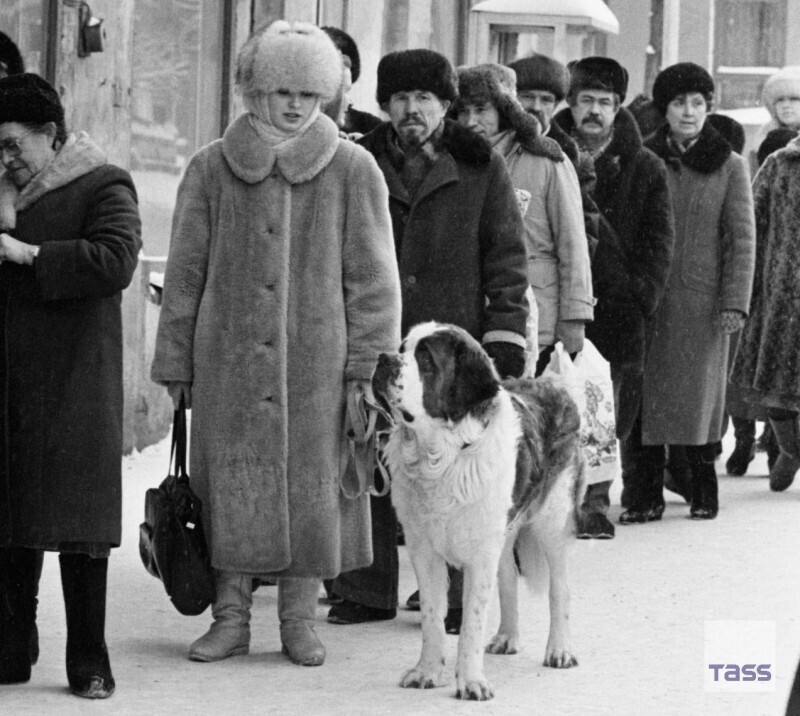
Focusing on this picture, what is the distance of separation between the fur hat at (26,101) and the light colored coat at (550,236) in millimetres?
3105

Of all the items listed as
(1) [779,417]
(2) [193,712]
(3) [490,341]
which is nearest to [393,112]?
(3) [490,341]

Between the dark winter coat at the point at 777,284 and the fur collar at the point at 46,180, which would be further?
the dark winter coat at the point at 777,284

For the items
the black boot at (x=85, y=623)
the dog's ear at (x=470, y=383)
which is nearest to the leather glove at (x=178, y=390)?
the black boot at (x=85, y=623)

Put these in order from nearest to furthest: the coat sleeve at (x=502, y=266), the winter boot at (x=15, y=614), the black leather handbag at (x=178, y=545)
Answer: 1. the winter boot at (x=15, y=614)
2. the black leather handbag at (x=178, y=545)
3. the coat sleeve at (x=502, y=266)

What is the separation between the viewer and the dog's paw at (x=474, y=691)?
7.01 meters

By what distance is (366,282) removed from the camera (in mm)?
7539

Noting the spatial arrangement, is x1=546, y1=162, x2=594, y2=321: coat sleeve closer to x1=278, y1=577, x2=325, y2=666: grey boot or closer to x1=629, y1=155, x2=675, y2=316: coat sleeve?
x1=629, y1=155, x2=675, y2=316: coat sleeve

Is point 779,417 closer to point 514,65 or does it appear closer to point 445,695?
point 514,65

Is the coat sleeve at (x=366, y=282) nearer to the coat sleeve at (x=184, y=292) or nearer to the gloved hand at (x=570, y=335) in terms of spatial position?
the coat sleeve at (x=184, y=292)

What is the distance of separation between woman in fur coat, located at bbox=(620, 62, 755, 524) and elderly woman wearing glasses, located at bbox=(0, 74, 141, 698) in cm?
536

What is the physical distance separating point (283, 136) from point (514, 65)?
3063mm

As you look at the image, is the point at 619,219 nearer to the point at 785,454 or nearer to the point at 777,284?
the point at 777,284

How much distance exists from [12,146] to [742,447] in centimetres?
807

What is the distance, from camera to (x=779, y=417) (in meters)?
12.9
